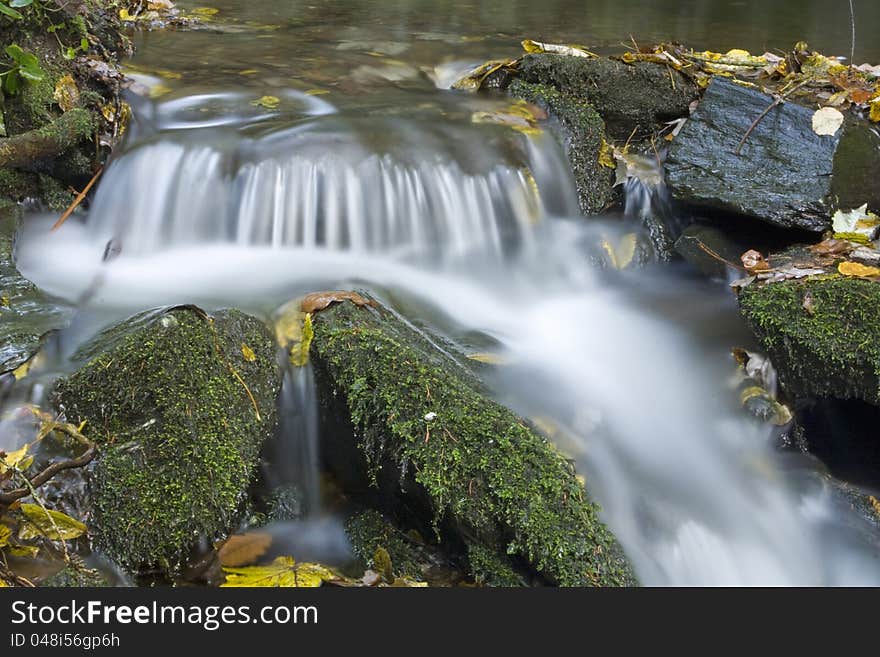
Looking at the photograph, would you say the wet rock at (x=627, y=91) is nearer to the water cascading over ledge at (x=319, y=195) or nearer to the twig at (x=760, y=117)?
the twig at (x=760, y=117)

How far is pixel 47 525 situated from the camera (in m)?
2.42

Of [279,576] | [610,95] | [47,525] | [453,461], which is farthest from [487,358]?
[610,95]

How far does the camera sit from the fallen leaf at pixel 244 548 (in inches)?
108

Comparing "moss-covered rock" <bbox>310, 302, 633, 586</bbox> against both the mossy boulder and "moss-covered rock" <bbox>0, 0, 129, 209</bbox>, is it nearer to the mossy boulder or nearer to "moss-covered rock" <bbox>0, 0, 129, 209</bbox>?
the mossy boulder

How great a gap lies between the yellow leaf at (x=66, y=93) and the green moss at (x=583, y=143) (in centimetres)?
325

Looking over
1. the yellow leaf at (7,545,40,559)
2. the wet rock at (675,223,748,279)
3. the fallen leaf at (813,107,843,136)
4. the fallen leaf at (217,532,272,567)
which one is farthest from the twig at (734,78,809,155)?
the yellow leaf at (7,545,40,559)

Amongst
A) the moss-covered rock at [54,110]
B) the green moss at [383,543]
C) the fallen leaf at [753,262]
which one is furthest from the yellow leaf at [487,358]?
the moss-covered rock at [54,110]

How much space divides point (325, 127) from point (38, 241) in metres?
1.92

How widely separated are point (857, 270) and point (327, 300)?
271cm

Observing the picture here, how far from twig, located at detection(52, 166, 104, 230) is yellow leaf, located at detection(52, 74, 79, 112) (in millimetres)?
468

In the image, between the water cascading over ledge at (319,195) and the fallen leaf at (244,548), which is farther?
the water cascading over ledge at (319,195)

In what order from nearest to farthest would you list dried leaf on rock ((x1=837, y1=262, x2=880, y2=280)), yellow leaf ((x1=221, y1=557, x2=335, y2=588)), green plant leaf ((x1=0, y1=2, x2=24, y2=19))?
1. yellow leaf ((x1=221, y1=557, x2=335, y2=588))
2. dried leaf on rock ((x1=837, y1=262, x2=880, y2=280))
3. green plant leaf ((x1=0, y1=2, x2=24, y2=19))

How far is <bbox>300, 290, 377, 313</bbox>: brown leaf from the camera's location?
11.5ft

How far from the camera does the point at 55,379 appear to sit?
291 centimetres
